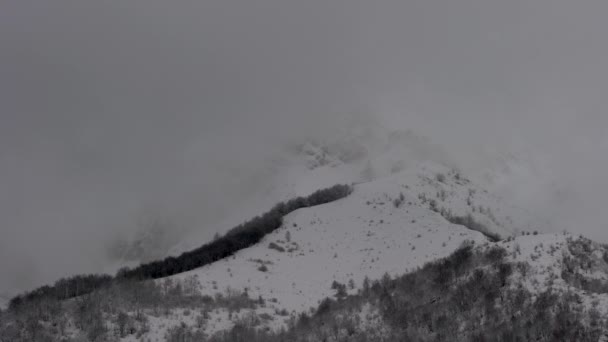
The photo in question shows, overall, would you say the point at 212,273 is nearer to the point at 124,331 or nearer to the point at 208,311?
the point at 208,311

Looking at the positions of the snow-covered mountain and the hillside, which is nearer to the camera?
the snow-covered mountain

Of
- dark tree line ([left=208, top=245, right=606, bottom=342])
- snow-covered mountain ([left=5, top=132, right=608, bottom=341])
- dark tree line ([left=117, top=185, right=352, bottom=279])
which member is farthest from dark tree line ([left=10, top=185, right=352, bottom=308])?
dark tree line ([left=208, top=245, right=606, bottom=342])

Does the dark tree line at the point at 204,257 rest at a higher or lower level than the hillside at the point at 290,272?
higher

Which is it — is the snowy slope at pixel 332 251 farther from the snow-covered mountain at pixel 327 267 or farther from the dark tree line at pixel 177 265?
the dark tree line at pixel 177 265

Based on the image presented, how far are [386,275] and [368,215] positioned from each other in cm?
2094

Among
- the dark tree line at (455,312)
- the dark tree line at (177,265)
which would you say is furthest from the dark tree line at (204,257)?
the dark tree line at (455,312)

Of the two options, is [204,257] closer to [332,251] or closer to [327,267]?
[332,251]

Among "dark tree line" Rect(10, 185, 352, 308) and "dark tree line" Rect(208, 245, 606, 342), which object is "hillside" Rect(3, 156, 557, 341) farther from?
"dark tree line" Rect(10, 185, 352, 308)

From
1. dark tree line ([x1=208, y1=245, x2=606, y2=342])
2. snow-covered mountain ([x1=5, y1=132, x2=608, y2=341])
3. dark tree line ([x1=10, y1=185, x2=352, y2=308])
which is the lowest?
dark tree line ([x1=208, y1=245, x2=606, y2=342])

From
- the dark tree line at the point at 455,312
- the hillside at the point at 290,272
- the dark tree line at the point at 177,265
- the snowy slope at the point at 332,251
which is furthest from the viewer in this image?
the dark tree line at the point at 177,265

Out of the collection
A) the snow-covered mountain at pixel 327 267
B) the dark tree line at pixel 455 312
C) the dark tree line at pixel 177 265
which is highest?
the dark tree line at pixel 177 265

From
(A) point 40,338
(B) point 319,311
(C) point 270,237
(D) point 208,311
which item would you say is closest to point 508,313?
(B) point 319,311

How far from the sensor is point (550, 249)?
3516cm

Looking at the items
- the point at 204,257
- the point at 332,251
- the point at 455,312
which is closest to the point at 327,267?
the point at 332,251
